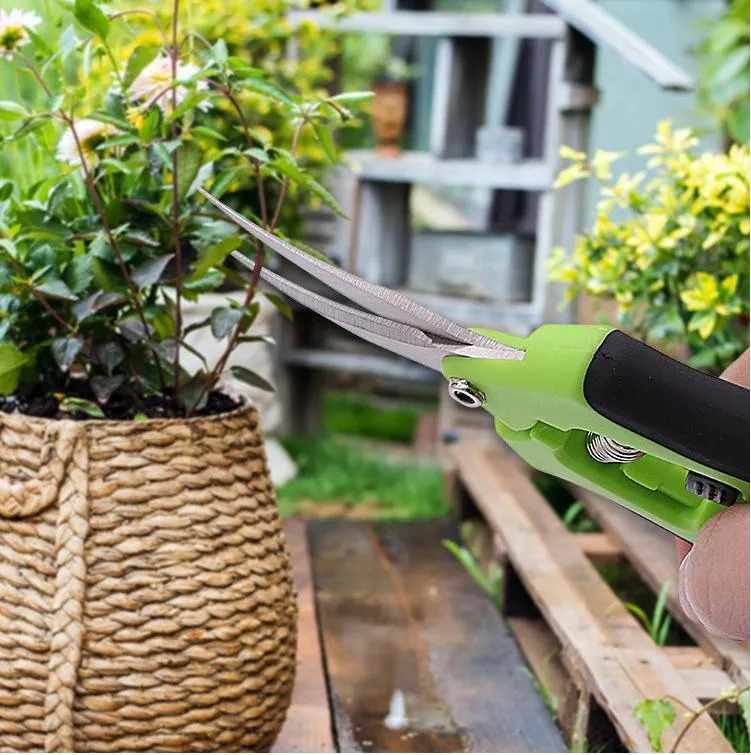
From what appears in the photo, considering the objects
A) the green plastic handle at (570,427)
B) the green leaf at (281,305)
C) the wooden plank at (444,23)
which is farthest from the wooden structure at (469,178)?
the green plastic handle at (570,427)

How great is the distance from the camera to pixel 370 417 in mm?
4109

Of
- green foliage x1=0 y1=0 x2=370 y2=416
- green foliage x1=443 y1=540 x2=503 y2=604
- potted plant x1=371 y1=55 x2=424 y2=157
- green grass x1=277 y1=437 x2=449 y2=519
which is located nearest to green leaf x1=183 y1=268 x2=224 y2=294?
green foliage x1=0 y1=0 x2=370 y2=416

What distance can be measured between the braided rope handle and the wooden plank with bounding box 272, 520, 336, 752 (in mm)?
410

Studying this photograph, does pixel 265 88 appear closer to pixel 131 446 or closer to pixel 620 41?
pixel 131 446

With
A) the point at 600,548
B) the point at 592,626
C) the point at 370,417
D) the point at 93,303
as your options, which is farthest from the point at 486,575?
the point at 370,417

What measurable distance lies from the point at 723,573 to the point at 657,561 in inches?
48.1

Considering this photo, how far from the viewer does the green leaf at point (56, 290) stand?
112 cm

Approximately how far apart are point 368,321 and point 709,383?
211 mm

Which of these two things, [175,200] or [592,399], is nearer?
[592,399]

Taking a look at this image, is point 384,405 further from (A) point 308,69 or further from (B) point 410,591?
(B) point 410,591

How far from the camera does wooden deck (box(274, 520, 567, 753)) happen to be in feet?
4.58

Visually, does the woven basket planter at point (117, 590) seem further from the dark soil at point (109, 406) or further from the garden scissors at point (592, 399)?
the garden scissors at point (592, 399)

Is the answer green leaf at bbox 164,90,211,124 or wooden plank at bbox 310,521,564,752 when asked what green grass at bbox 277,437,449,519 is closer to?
wooden plank at bbox 310,521,564,752

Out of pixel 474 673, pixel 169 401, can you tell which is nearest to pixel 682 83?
pixel 474 673
